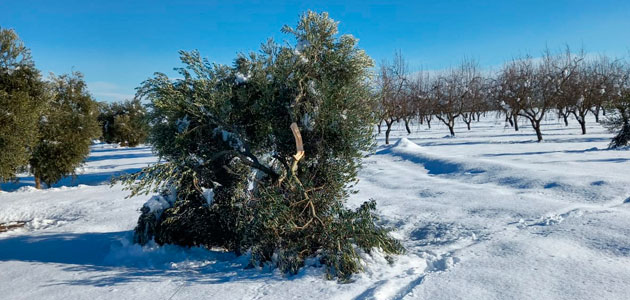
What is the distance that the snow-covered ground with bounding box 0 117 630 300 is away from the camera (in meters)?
5.85

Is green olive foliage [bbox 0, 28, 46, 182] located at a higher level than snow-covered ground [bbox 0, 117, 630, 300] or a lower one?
higher

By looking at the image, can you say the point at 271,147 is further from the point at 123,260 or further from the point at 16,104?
the point at 16,104

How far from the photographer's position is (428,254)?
299 inches

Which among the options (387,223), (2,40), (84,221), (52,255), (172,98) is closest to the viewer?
(172,98)

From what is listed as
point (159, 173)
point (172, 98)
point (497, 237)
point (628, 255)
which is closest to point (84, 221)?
point (159, 173)

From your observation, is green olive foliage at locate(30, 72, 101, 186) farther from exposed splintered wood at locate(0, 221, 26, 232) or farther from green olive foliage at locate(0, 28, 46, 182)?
exposed splintered wood at locate(0, 221, 26, 232)

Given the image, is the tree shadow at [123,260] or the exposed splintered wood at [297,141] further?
the exposed splintered wood at [297,141]

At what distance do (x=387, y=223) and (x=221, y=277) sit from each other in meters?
4.98

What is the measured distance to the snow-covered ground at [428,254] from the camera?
230 inches

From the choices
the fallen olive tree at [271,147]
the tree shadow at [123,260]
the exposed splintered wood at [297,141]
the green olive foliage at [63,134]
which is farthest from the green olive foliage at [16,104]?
the exposed splintered wood at [297,141]

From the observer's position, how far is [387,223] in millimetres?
10375

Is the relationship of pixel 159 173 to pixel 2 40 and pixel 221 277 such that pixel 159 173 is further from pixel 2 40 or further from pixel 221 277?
pixel 2 40

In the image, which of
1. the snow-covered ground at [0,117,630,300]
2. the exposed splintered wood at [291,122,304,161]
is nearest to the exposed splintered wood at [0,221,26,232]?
the snow-covered ground at [0,117,630,300]

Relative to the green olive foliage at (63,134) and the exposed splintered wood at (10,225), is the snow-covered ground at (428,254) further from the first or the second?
the green olive foliage at (63,134)
